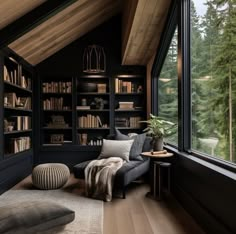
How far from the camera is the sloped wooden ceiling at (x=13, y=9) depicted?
3568 millimetres

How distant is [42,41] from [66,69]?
4.03 ft

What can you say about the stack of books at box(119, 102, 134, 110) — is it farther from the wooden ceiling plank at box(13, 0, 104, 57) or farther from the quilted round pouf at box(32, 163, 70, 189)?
the quilted round pouf at box(32, 163, 70, 189)

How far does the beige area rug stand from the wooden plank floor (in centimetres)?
11

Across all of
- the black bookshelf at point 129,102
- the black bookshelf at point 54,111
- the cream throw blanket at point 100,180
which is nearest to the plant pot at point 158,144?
the cream throw blanket at point 100,180

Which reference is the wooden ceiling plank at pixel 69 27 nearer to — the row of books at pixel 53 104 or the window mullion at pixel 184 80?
the row of books at pixel 53 104

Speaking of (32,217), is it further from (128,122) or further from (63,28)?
(128,122)

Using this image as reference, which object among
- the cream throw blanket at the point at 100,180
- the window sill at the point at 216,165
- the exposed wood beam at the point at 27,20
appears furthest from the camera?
the exposed wood beam at the point at 27,20

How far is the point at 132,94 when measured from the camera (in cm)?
665

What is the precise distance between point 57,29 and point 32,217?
3698mm

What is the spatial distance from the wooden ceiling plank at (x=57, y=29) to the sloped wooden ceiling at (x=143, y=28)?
0.78 m

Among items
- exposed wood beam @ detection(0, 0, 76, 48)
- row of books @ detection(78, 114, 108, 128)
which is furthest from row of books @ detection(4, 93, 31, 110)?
row of books @ detection(78, 114, 108, 128)

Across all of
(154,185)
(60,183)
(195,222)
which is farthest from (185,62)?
(60,183)

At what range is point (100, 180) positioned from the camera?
4.08 meters

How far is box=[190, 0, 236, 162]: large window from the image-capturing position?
8.56 feet
